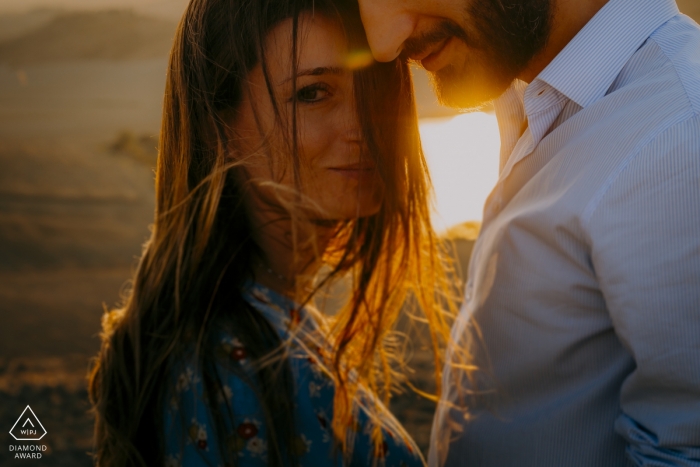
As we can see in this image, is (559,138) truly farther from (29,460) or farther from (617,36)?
(29,460)

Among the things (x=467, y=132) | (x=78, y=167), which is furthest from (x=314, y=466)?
(x=78, y=167)

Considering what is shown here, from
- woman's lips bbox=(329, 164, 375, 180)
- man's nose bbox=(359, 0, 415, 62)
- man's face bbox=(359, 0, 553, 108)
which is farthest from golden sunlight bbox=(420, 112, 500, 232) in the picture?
man's nose bbox=(359, 0, 415, 62)

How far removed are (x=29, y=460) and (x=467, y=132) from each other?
4.93m

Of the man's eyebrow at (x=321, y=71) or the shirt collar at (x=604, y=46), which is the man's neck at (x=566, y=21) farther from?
the man's eyebrow at (x=321, y=71)

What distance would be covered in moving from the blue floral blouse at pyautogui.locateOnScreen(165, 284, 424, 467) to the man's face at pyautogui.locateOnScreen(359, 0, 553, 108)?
89 centimetres

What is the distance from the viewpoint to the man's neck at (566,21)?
1.54 metres

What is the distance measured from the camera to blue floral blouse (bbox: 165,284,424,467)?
58.2 inches

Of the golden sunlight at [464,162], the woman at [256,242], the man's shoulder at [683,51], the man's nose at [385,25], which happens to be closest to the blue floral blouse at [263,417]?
the woman at [256,242]

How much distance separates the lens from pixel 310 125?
5.68 ft

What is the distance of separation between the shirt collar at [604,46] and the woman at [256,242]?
0.57 m

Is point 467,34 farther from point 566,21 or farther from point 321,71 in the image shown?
point 321,71

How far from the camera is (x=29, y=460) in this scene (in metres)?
2.94

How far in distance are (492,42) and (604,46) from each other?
0.30 m

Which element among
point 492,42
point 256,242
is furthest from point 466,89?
point 256,242
